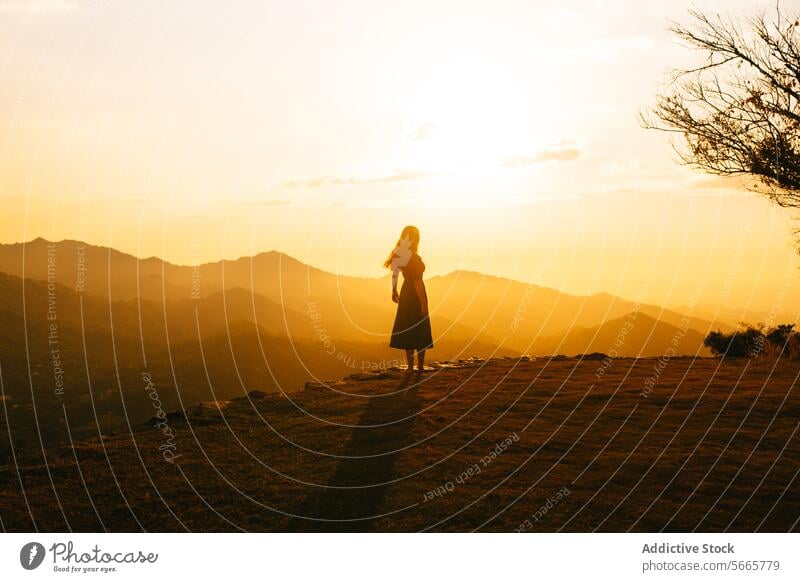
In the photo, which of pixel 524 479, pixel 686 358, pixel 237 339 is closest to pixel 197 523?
pixel 524 479

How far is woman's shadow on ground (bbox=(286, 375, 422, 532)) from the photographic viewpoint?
8758mm

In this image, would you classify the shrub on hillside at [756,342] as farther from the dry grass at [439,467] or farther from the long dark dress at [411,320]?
the long dark dress at [411,320]

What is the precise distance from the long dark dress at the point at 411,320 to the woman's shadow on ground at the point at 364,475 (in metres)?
2.40

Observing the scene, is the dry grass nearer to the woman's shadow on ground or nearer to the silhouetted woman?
the woman's shadow on ground

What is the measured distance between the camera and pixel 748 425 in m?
12.7

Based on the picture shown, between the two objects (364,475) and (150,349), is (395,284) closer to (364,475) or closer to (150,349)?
(364,475)

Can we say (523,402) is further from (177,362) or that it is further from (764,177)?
(177,362)

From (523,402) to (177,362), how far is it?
164 ft

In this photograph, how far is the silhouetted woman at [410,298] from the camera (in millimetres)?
16000
